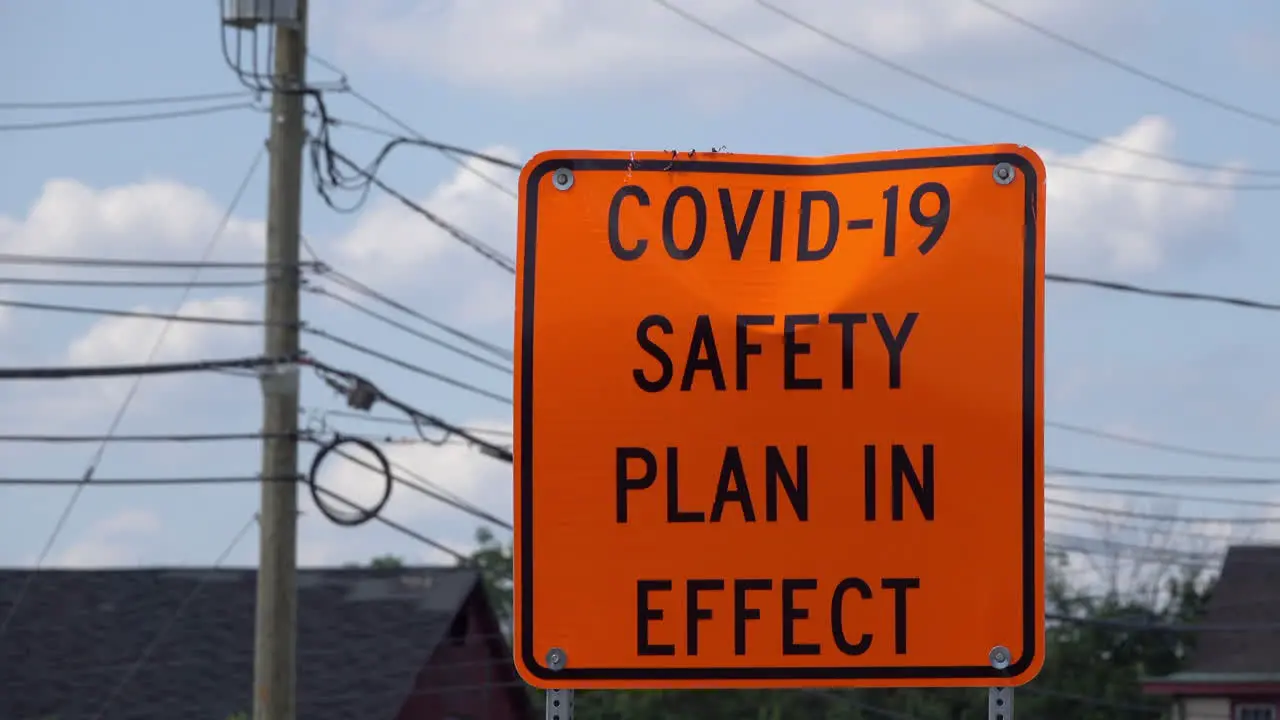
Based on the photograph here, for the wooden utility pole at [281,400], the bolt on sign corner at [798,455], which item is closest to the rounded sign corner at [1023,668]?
the bolt on sign corner at [798,455]

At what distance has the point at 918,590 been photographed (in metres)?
2.98

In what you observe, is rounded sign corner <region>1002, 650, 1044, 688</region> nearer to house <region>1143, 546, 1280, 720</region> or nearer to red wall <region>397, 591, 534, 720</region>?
red wall <region>397, 591, 534, 720</region>

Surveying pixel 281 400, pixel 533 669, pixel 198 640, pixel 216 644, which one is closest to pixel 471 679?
pixel 216 644

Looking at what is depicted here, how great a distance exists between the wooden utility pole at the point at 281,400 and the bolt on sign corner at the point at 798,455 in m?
12.6

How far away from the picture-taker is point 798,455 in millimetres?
3006

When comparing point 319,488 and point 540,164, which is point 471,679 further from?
point 540,164

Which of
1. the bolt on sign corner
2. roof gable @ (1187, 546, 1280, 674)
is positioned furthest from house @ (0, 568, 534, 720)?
the bolt on sign corner

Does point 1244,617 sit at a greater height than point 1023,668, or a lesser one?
greater

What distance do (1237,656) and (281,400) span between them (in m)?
22.2

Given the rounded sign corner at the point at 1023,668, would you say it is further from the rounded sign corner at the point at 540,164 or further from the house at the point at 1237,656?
the house at the point at 1237,656

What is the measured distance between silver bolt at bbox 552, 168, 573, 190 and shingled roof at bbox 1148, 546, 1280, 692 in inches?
1192

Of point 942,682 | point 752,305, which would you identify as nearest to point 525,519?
point 752,305

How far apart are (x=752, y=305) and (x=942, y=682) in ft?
2.26

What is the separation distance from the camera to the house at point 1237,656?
31.9 m
